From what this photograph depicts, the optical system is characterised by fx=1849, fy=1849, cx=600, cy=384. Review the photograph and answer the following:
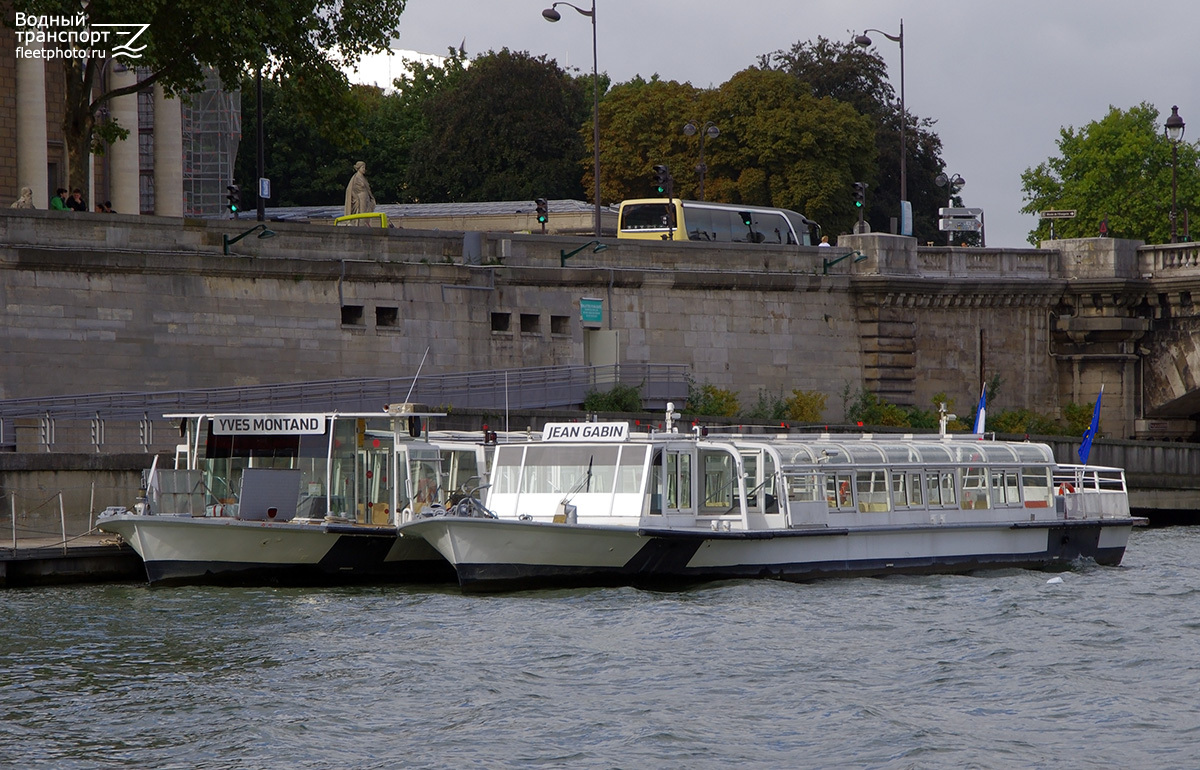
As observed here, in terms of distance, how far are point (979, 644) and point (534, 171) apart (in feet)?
183

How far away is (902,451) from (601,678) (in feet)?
37.9

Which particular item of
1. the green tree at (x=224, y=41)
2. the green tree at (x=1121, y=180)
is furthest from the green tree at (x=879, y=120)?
the green tree at (x=224, y=41)

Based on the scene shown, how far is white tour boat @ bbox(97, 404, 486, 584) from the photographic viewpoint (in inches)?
1102

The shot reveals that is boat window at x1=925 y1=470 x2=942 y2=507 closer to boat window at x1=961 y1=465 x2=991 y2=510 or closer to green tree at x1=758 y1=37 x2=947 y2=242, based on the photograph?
boat window at x1=961 y1=465 x2=991 y2=510

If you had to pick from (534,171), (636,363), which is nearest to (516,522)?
(636,363)

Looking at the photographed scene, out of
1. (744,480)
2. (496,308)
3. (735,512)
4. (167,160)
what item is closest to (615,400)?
(496,308)

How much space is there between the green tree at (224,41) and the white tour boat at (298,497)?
1041 centimetres

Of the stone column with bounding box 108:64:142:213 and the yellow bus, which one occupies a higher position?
the stone column with bounding box 108:64:142:213

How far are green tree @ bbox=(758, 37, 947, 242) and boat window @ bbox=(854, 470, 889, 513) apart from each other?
48.8 m

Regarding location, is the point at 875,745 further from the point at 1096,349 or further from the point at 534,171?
the point at 534,171

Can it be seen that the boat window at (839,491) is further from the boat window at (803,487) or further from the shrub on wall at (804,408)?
the shrub on wall at (804,408)

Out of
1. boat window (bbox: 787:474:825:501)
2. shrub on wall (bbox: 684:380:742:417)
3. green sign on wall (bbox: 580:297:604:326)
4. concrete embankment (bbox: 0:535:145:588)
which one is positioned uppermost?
green sign on wall (bbox: 580:297:604:326)

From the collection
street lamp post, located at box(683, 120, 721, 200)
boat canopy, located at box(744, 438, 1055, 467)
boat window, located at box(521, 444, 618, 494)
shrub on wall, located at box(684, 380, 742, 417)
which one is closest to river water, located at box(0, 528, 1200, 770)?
boat window, located at box(521, 444, 618, 494)

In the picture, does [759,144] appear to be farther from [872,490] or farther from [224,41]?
[872,490]
